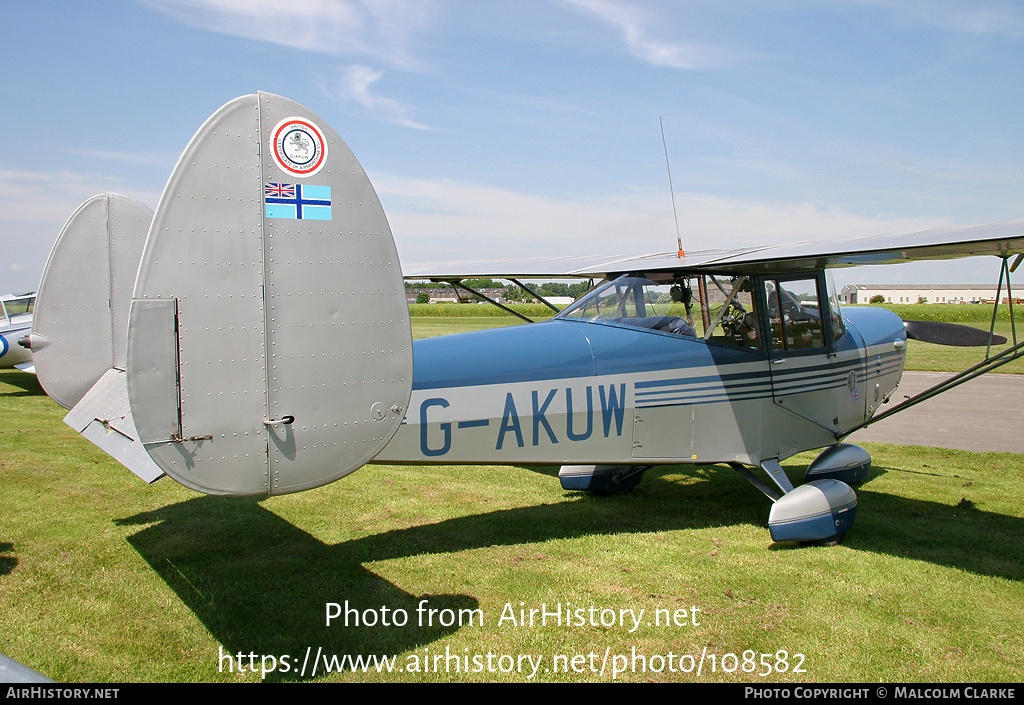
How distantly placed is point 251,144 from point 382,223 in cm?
73

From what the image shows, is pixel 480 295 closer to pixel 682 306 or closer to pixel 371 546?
pixel 682 306

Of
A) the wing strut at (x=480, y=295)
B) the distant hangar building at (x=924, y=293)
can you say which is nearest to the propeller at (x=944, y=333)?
the wing strut at (x=480, y=295)

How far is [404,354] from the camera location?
12.0 feet

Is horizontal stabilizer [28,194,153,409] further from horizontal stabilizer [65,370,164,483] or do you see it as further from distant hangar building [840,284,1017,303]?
distant hangar building [840,284,1017,303]

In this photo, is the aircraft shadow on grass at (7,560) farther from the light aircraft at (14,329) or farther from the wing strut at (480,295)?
the light aircraft at (14,329)

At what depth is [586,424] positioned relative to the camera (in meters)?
5.19

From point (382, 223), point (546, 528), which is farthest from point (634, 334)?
point (382, 223)

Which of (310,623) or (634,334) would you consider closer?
(310,623)

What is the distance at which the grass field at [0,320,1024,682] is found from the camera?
3.61 meters

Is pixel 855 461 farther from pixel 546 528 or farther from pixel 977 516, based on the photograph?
pixel 546 528

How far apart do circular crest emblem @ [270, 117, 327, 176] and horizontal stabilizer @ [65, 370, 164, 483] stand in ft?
4.98

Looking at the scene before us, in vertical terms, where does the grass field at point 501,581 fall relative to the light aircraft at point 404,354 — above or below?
below

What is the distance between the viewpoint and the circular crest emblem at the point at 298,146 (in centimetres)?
335

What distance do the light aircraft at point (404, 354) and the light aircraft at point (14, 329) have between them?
1145 cm
